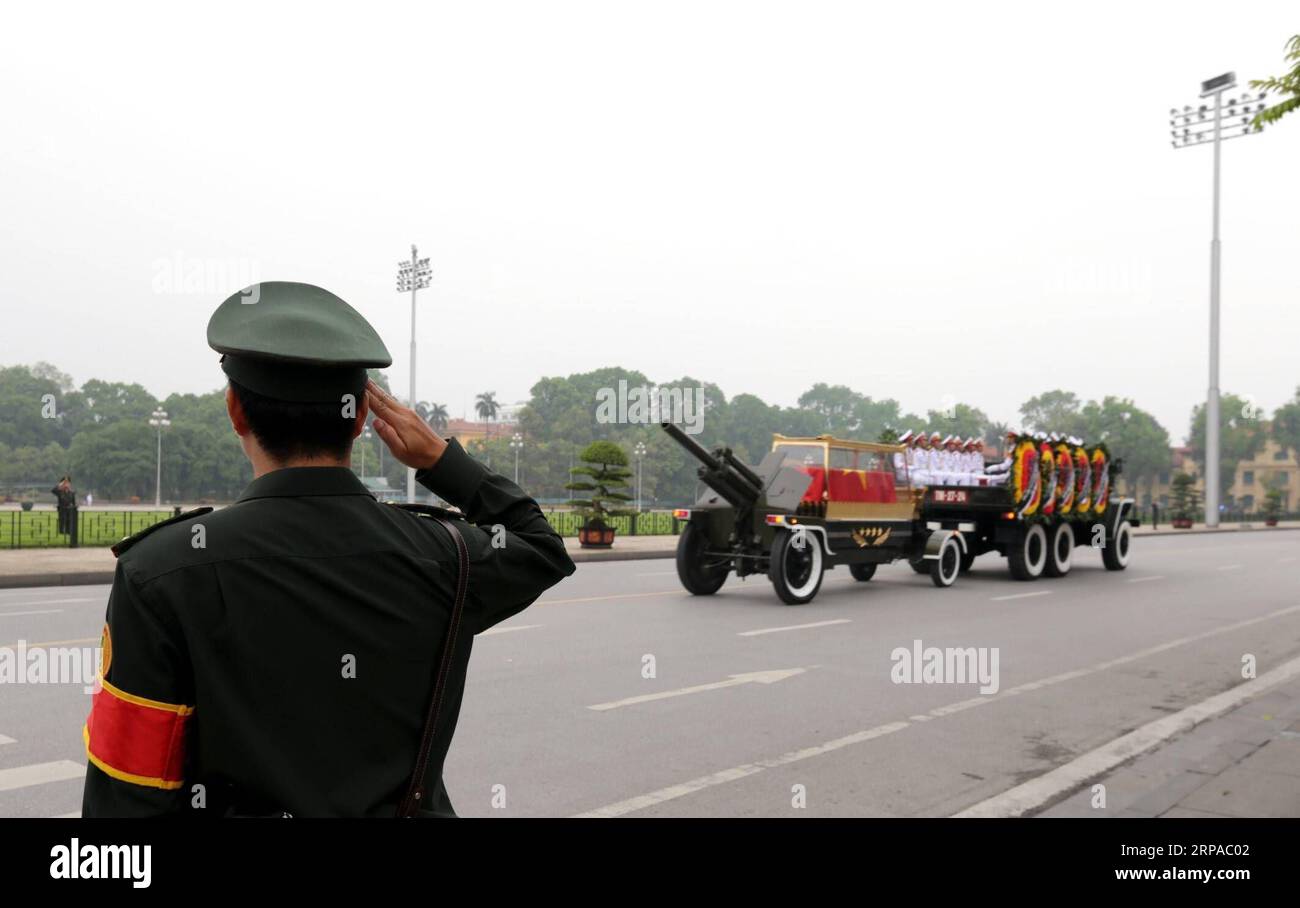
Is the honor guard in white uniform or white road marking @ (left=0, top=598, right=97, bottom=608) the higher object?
the honor guard in white uniform

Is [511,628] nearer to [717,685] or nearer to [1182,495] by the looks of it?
[717,685]

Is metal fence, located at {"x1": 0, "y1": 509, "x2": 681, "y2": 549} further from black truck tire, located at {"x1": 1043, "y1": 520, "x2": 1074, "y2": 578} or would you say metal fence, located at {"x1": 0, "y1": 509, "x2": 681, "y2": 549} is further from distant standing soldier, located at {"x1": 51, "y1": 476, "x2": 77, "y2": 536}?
black truck tire, located at {"x1": 1043, "y1": 520, "x2": 1074, "y2": 578}

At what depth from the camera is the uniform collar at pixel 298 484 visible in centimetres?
158

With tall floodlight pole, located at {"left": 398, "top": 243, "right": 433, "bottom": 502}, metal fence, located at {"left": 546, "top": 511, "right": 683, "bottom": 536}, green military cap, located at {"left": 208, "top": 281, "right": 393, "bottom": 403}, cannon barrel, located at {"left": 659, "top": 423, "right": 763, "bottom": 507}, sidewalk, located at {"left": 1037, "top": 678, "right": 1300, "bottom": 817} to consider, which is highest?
tall floodlight pole, located at {"left": 398, "top": 243, "right": 433, "bottom": 502}

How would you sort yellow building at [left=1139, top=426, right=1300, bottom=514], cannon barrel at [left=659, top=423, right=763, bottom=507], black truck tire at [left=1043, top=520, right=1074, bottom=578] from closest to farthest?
cannon barrel at [left=659, top=423, right=763, bottom=507] < black truck tire at [left=1043, top=520, right=1074, bottom=578] < yellow building at [left=1139, top=426, right=1300, bottom=514]

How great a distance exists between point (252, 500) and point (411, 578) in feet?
0.88

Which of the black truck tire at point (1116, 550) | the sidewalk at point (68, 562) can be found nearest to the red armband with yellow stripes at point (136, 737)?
the sidewalk at point (68, 562)

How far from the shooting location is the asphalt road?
5555 millimetres

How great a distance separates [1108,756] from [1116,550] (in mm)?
16547

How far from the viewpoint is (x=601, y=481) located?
25.3m

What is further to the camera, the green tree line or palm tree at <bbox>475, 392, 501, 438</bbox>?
palm tree at <bbox>475, 392, 501, 438</bbox>

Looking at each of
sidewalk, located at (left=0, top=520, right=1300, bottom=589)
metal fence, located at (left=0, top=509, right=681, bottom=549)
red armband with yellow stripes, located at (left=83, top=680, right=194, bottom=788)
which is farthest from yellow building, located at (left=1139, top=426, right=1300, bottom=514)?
red armband with yellow stripes, located at (left=83, top=680, right=194, bottom=788)

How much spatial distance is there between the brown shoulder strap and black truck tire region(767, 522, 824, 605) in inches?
477

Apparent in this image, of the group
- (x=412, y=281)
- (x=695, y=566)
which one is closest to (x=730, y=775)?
(x=695, y=566)
